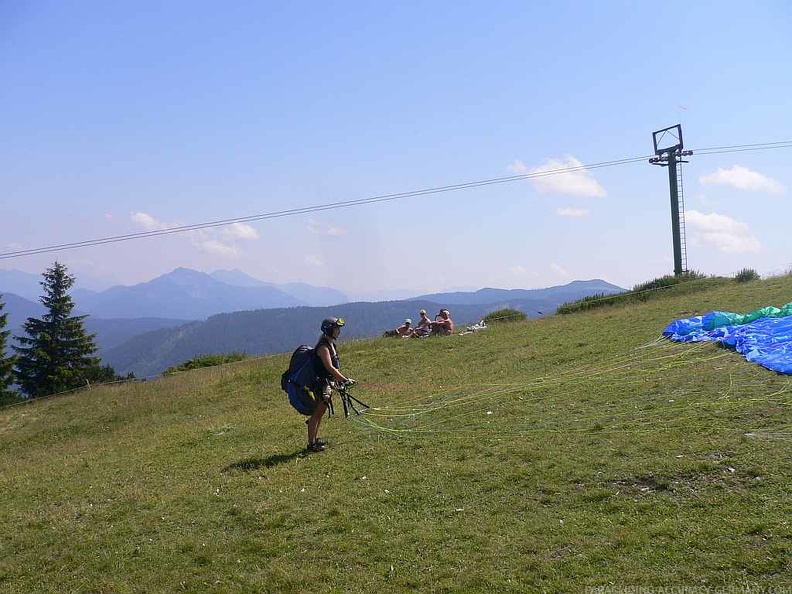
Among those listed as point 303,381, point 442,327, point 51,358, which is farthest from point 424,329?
point 51,358

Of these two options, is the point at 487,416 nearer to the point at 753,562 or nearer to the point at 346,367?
the point at 753,562

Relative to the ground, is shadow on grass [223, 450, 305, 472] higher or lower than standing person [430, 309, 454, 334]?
lower

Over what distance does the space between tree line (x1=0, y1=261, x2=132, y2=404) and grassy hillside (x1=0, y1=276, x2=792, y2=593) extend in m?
31.9

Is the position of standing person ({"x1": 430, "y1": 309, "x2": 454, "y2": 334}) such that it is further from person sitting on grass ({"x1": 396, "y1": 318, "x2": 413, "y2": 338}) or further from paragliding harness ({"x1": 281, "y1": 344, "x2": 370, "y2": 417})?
paragliding harness ({"x1": 281, "y1": 344, "x2": 370, "y2": 417})

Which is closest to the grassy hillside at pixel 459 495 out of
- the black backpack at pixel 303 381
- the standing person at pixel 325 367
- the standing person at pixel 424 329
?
the standing person at pixel 325 367

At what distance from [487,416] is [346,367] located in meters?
11.3

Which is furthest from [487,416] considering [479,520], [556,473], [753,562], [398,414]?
[753,562]

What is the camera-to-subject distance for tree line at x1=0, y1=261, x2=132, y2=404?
143 feet

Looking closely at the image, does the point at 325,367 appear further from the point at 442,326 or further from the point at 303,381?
the point at 442,326

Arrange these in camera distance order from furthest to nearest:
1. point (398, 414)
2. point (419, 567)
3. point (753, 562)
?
point (398, 414) < point (419, 567) < point (753, 562)

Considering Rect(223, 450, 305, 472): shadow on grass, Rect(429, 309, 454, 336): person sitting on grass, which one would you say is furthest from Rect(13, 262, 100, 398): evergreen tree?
Rect(223, 450, 305, 472): shadow on grass

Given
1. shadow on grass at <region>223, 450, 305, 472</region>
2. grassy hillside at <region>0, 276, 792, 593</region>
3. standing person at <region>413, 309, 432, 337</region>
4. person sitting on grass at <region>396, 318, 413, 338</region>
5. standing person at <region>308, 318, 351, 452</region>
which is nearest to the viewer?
grassy hillside at <region>0, 276, 792, 593</region>

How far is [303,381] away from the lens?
1023cm

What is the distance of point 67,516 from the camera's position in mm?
9031
